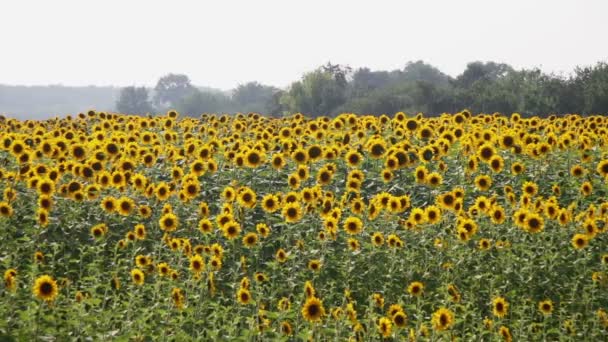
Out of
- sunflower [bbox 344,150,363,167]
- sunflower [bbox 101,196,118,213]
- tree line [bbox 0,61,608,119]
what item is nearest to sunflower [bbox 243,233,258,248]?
sunflower [bbox 101,196,118,213]

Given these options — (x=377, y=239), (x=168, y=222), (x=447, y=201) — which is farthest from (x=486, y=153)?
(x=168, y=222)

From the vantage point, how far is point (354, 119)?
50.9 feet

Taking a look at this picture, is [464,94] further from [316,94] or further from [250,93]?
[250,93]

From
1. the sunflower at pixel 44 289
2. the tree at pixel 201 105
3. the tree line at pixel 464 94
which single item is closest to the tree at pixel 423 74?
the tree at pixel 201 105

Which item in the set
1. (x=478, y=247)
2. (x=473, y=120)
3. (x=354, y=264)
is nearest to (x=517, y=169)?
(x=478, y=247)

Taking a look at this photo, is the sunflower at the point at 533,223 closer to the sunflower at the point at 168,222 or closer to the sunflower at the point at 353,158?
the sunflower at the point at 353,158

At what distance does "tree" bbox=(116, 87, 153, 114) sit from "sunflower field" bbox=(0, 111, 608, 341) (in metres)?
135

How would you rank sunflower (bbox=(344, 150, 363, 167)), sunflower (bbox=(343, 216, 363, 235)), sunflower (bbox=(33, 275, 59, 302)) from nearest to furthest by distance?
sunflower (bbox=(33, 275, 59, 302)) → sunflower (bbox=(343, 216, 363, 235)) → sunflower (bbox=(344, 150, 363, 167))

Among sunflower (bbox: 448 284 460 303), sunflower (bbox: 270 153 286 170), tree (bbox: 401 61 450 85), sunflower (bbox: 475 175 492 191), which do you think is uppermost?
tree (bbox: 401 61 450 85)

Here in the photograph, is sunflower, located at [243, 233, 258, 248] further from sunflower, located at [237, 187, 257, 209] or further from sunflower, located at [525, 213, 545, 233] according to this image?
sunflower, located at [525, 213, 545, 233]

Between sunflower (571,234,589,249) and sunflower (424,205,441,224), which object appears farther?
sunflower (424,205,441,224)

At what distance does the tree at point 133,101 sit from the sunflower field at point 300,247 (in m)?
135

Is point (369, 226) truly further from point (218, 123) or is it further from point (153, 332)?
point (218, 123)

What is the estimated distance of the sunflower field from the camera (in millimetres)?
6773
